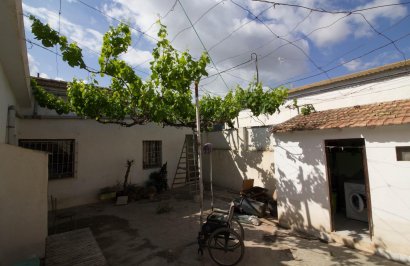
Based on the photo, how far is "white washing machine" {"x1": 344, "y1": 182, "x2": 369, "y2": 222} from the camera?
672cm

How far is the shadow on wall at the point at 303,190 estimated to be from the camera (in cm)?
637

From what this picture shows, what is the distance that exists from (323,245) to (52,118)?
9867 millimetres

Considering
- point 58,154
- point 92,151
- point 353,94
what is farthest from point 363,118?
point 58,154

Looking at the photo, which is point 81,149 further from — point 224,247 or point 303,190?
point 303,190

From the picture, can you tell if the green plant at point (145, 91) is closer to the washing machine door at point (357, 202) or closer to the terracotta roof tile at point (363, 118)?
the terracotta roof tile at point (363, 118)

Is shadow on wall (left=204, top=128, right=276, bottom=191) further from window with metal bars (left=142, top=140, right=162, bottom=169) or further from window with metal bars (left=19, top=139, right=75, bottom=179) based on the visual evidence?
window with metal bars (left=19, top=139, right=75, bottom=179)

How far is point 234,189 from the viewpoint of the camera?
12312 mm

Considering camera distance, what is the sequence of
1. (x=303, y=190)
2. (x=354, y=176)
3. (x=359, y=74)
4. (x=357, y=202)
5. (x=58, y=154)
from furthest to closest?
(x=359, y=74) → (x=58, y=154) → (x=354, y=176) → (x=357, y=202) → (x=303, y=190)

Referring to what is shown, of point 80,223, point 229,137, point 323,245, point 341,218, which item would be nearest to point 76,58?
point 80,223

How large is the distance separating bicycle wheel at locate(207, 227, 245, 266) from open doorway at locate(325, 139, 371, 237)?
273 cm

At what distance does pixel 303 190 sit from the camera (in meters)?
6.78

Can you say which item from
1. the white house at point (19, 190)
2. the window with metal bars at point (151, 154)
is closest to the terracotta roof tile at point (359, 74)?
the window with metal bars at point (151, 154)

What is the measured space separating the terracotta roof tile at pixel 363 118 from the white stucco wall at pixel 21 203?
6.09 meters

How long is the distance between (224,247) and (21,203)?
4.17m
